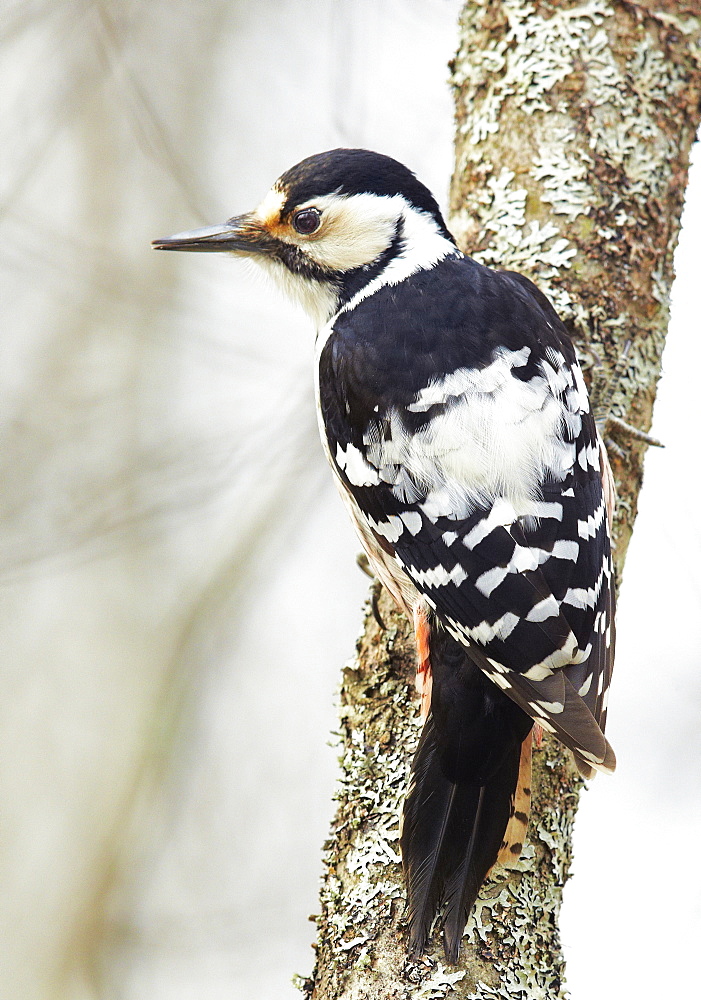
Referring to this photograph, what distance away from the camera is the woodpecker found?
2.10 metres

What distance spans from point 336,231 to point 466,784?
1.52m

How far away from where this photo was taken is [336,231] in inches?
109

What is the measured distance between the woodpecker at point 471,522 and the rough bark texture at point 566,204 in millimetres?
136

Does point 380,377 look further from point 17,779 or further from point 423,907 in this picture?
point 17,779

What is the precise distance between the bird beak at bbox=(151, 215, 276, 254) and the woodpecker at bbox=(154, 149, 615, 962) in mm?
174

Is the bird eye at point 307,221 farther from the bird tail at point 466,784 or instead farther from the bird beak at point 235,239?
the bird tail at point 466,784

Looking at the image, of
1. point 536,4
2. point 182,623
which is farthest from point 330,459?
point 182,623

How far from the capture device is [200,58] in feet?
18.9

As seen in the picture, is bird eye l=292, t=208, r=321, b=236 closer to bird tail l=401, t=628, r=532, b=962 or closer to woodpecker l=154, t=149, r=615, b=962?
woodpecker l=154, t=149, r=615, b=962

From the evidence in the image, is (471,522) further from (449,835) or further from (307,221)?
(307,221)

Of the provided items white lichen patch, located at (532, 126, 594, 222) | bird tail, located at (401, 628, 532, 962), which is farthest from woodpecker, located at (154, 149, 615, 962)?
white lichen patch, located at (532, 126, 594, 222)

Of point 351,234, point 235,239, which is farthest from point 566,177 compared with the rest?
point 235,239

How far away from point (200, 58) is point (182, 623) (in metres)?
3.25

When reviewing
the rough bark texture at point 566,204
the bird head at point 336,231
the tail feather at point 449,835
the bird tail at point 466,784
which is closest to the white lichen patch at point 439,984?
the tail feather at point 449,835
